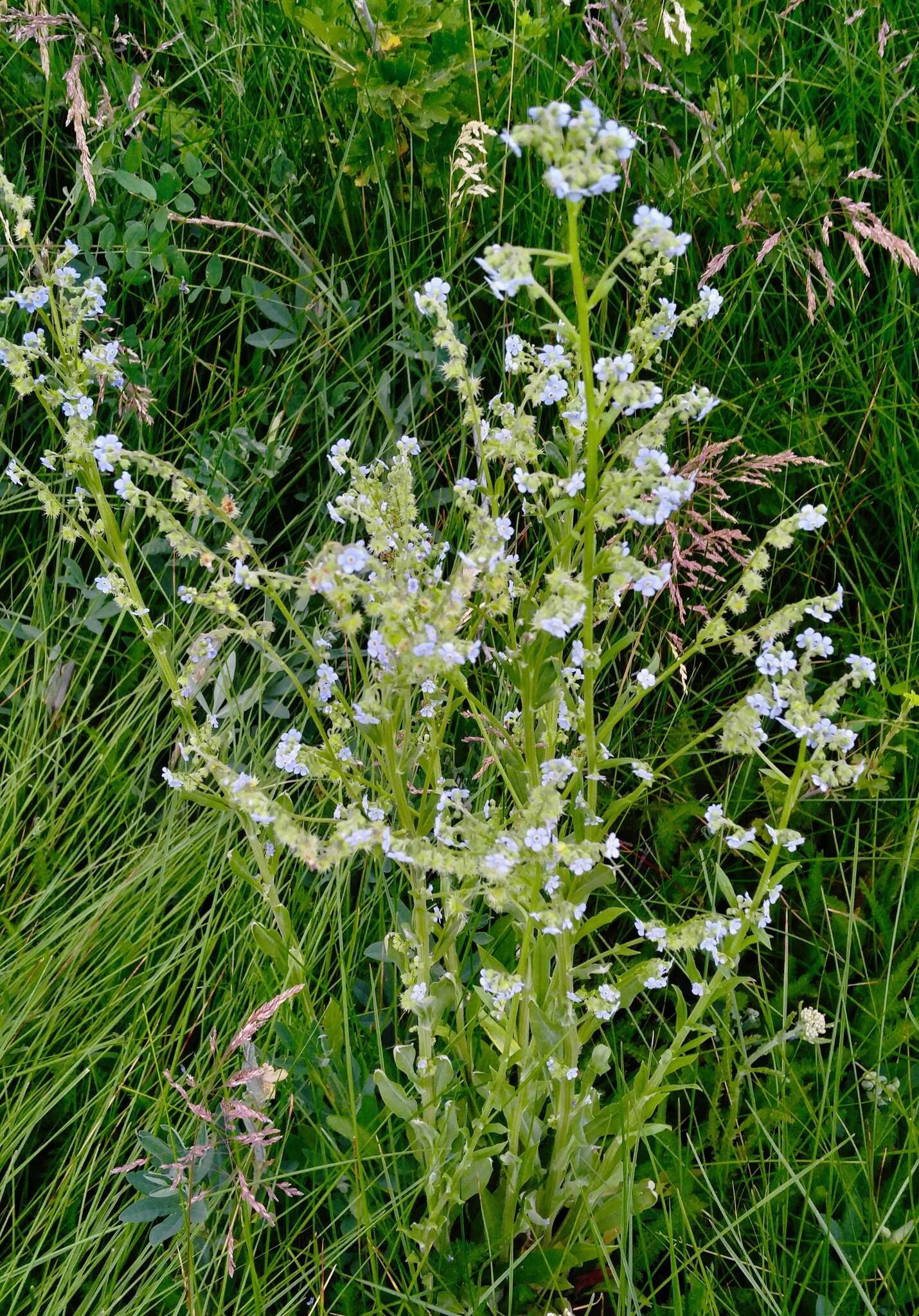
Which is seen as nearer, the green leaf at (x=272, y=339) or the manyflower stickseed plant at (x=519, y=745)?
the manyflower stickseed plant at (x=519, y=745)

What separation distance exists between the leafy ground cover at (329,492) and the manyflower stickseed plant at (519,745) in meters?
0.12

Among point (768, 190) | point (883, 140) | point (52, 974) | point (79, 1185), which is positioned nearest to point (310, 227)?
point (768, 190)

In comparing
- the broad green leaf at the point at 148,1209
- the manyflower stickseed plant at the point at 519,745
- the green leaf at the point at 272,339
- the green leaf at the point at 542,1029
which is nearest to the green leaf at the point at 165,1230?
the broad green leaf at the point at 148,1209

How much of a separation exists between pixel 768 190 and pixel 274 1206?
7.15ft

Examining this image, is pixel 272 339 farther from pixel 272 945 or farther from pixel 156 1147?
pixel 156 1147

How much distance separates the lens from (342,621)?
1213 millimetres

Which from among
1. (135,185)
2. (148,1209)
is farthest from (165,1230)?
(135,185)

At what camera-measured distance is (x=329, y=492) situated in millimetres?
2412

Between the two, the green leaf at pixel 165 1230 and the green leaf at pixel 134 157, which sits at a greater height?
the green leaf at pixel 134 157

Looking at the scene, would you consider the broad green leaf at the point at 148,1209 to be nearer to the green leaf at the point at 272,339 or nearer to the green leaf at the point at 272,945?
the green leaf at the point at 272,945

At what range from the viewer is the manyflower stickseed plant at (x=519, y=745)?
49.0 inches

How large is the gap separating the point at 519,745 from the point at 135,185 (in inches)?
61.5

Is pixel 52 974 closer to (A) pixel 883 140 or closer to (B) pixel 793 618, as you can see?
(B) pixel 793 618

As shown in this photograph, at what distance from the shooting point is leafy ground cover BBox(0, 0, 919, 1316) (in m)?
1.79
